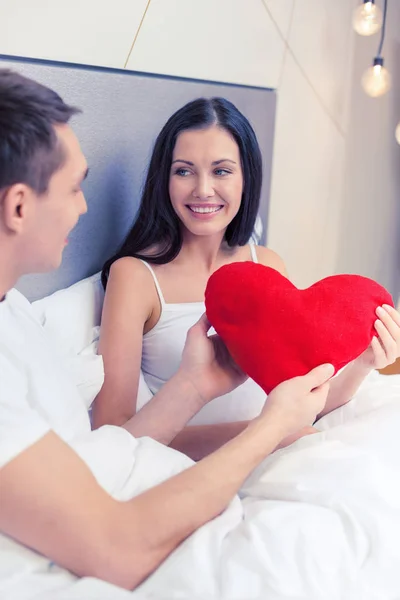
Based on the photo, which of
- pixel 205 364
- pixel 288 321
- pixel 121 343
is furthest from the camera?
pixel 121 343

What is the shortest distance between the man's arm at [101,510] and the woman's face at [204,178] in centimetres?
70

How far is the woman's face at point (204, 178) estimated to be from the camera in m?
1.50

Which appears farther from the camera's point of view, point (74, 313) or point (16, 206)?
point (74, 313)

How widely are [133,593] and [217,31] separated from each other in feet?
5.25

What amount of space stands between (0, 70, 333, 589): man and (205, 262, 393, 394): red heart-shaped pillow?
0.08 m

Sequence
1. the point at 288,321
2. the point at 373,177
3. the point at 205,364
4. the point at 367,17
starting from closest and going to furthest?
the point at 288,321 < the point at 205,364 < the point at 367,17 < the point at 373,177

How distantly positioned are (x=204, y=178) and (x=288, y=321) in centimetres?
48

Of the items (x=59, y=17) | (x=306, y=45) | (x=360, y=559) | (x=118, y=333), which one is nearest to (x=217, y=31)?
(x=306, y=45)

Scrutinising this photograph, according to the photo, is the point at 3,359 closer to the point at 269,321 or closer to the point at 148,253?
the point at 269,321

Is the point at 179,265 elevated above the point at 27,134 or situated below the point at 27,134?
below

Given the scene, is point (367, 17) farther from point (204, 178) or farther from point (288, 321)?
point (288, 321)

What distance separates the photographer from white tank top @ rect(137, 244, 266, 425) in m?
1.51

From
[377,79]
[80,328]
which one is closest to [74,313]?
[80,328]

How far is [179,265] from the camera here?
1.61m
